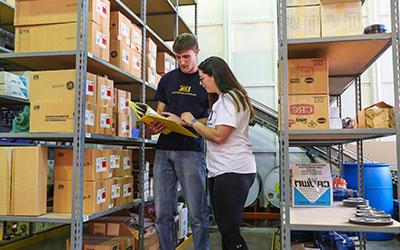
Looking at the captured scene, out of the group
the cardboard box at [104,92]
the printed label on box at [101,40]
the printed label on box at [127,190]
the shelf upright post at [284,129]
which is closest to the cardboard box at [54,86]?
the cardboard box at [104,92]

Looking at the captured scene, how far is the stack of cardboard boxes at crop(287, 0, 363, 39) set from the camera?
187cm

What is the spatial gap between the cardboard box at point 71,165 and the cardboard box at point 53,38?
0.60 meters

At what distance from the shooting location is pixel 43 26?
2.19m

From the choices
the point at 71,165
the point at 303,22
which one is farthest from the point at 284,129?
the point at 71,165

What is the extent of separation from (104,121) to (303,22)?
4.36ft

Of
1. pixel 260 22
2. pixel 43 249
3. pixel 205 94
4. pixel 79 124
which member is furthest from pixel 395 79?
pixel 260 22

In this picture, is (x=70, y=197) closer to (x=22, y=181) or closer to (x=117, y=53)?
(x=22, y=181)

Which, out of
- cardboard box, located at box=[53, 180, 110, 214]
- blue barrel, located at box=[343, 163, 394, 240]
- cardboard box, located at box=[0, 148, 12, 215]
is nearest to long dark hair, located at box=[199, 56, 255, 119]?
cardboard box, located at box=[53, 180, 110, 214]

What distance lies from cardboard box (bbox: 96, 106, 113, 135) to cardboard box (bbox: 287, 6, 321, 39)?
1207mm

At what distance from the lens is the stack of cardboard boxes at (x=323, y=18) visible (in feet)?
6.14

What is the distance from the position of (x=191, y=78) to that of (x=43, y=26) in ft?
3.25

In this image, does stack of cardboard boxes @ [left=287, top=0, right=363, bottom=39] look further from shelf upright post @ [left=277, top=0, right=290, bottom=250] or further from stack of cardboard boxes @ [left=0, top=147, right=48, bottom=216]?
stack of cardboard boxes @ [left=0, top=147, right=48, bottom=216]

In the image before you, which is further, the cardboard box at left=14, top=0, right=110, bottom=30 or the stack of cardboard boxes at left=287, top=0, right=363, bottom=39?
the cardboard box at left=14, top=0, right=110, bottom=30

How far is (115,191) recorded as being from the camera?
2461mm
